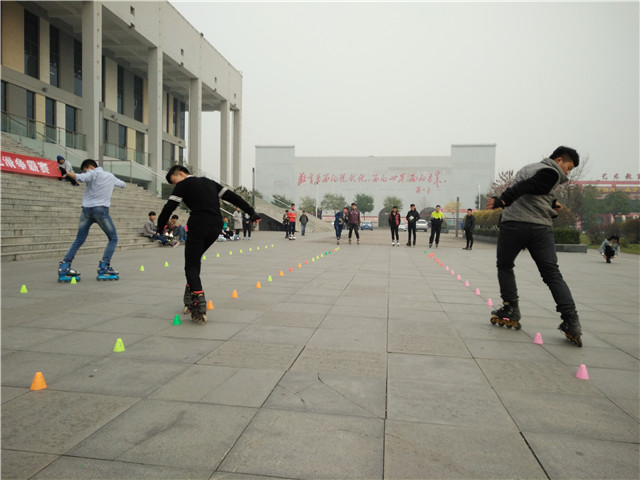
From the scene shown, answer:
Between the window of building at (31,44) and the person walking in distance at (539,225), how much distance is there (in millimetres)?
28312

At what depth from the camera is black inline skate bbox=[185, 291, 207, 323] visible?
4.50 m

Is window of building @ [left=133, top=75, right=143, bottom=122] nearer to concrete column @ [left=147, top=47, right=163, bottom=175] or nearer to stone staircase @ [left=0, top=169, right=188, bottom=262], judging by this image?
concrete column @ [left=147, top=47, right=163, bottom=175]

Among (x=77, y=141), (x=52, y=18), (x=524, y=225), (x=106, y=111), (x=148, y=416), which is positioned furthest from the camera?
(x=106, y=111)

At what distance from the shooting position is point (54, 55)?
1038 inches

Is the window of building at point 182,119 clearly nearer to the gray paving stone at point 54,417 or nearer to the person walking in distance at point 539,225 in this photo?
the person walking in distance at point 539,225

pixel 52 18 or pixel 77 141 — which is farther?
pixel 52 18

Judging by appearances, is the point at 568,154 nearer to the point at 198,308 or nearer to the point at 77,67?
the point at 198,308

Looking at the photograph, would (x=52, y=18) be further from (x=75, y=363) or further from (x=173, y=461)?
(x=173, y=461)

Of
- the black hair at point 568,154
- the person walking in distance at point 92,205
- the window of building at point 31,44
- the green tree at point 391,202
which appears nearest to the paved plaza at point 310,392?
the person walking in distance at point 92,205

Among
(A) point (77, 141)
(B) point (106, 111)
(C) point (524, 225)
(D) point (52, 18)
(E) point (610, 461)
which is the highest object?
(D) point (52, 18)

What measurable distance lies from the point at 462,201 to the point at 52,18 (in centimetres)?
6864

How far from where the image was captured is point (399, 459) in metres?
1.98

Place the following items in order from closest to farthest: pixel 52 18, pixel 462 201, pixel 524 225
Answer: pixel 524 225 < pixel 52 18 < pixel 462 201

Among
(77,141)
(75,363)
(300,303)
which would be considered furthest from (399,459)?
(77,141)
